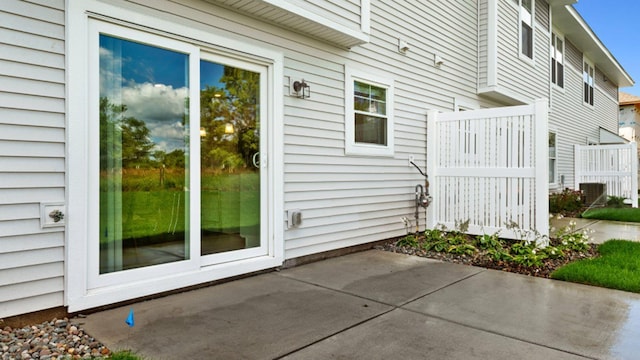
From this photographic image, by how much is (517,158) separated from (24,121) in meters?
5.41

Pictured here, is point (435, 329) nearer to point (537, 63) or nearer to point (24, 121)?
point (24, 121)

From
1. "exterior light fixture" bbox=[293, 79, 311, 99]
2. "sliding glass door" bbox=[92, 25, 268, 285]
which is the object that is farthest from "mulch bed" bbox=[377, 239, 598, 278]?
"exterior light fixture" bbox=[293, 79, 311, 99]

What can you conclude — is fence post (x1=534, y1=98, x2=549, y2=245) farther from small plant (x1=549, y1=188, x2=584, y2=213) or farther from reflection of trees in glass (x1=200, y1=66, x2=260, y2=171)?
small plant (x1=549, y1=188, x2=584, y2=213)

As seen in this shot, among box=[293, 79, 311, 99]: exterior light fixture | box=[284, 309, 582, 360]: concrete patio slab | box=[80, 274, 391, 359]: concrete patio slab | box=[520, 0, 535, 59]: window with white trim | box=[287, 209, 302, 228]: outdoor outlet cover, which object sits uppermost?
box=[520, 0, 535, 59]: window with white trim

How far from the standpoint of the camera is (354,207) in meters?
5.21

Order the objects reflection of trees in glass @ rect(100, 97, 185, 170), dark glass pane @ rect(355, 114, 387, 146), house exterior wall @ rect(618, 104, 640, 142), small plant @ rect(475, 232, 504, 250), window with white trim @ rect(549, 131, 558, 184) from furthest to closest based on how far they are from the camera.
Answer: house exterior wall @ rect(618, 104, 640, 142)
window with white trim @ rect(549, 131, 558, 184)
dark glass pane @ rect(355, 114, 387, 146)
small plant @ rect(475, 232, 504, 250)
reflection of trees in glass @ rect(100, 97, 185, 170)

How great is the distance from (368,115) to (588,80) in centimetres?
1318

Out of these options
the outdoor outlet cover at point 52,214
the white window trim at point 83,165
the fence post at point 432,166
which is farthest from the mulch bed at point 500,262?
the outdoor outlet cover at point 52,214

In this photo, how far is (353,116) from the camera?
518 cm

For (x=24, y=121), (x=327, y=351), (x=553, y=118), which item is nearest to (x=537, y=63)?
(x=553, y=118)

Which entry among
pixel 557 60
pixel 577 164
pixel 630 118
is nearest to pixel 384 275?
pixel 577 164

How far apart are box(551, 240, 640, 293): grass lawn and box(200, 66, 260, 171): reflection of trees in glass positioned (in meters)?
3.47

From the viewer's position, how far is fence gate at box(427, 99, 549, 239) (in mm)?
5098

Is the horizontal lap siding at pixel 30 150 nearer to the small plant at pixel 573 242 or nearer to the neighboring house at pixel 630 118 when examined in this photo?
the small plant at pixel 573 242
